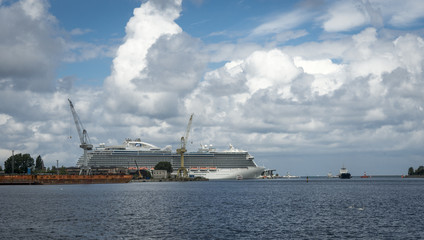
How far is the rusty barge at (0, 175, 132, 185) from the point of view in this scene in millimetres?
157375

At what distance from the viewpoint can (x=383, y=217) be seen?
174ft

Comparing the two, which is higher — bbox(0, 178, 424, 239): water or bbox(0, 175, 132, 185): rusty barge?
bbox(0, 175, 132, 185): rusty barge

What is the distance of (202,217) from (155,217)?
212 inches

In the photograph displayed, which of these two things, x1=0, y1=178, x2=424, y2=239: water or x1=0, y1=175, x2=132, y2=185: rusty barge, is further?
x1=0, y1=175, x2=132, y2=185: rusty barge

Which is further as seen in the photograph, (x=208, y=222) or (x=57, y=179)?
(x=57, y=179)

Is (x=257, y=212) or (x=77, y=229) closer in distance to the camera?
(x=77, y=229)

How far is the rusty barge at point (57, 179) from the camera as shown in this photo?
157375 mm

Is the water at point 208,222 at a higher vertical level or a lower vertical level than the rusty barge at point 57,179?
lower

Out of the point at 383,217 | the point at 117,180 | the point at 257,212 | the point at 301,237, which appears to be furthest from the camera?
the point at 117,180

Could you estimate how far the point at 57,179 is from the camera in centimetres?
16525

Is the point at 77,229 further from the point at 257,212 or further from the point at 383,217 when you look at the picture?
the point at 383,217

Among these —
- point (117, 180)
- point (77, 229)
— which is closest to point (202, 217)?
point (77, 229)

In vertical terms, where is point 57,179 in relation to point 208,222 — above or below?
above

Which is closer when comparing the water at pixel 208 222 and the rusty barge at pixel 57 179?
the water at pixel 208 222
